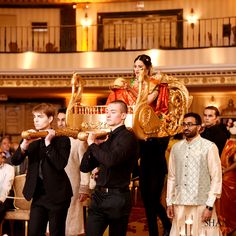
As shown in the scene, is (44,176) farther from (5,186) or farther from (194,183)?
(5,186)

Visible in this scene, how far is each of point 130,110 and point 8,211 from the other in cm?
183

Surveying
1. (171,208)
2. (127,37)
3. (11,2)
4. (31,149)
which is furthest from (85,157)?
(11,2)

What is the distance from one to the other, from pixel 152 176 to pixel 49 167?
51.7 inches

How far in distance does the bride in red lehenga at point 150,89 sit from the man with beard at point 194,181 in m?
0.71

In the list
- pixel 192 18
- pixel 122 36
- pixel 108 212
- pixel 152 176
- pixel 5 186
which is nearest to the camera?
pixel 108 212

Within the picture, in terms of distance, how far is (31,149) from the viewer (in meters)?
4.00

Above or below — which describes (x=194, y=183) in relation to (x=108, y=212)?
above

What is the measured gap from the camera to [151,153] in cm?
503

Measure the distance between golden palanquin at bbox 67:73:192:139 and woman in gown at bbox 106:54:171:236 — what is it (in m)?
0.12

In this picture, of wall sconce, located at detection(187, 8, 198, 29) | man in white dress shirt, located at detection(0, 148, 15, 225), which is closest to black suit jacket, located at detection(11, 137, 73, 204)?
man in white dress shirt, located at detection(0, 148, 15, 225)

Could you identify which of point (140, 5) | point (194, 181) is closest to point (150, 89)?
point (194, 181)

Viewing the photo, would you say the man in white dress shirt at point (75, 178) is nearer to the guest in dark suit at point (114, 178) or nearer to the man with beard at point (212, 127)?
the man with beard at point (212, 127)

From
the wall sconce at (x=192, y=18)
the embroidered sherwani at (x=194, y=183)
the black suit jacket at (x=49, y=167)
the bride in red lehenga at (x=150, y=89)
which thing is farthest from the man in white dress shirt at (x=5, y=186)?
the wall sconce at (x=192, y=18)

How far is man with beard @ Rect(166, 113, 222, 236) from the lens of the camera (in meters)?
4.15
